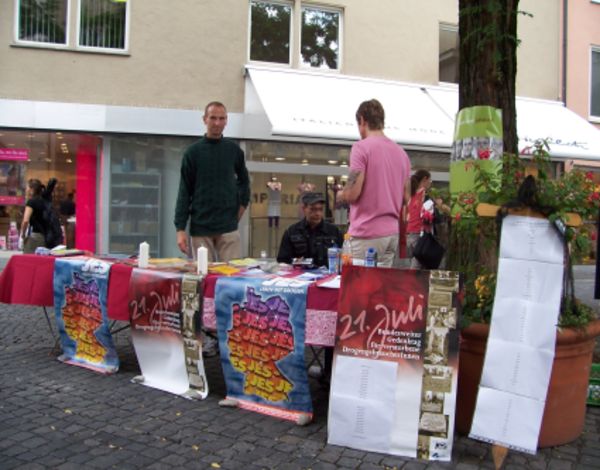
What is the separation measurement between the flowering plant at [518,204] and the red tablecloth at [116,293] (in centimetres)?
81

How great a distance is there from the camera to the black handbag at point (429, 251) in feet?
11.3

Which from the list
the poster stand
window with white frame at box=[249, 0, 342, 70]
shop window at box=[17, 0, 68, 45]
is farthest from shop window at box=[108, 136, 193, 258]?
the poster stand

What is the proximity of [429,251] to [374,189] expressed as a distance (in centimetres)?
78

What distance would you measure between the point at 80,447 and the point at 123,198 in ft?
26.7

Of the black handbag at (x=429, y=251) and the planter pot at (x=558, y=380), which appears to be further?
the black handbag at (x=429, y=251)

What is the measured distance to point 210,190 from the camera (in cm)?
499

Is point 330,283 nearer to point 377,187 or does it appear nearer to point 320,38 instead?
point 377,187

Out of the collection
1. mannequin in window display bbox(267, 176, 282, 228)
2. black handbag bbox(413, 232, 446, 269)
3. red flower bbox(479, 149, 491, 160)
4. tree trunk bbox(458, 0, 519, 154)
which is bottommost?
black handbag bbox(413, 232, 446, 269)

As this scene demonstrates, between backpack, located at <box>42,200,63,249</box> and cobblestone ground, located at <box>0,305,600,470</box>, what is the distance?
428cm

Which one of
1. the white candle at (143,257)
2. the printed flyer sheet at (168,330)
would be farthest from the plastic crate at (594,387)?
the white candle at (143,257)

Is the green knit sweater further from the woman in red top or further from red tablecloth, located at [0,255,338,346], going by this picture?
the woman in red top

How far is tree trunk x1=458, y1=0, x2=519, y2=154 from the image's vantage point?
13.5ft

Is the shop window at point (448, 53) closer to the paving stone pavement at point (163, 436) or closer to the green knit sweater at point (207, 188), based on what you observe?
the green knit sweater at point (207, 188)

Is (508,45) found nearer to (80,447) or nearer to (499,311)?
(499,311)
